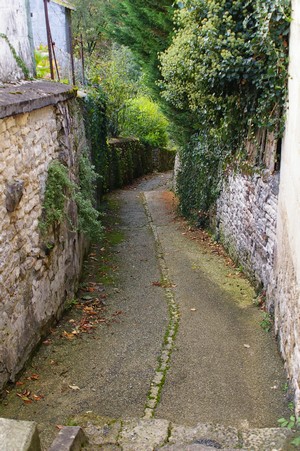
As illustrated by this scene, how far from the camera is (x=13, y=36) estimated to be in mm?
6090

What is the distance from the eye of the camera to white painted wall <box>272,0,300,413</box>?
14.5 ft

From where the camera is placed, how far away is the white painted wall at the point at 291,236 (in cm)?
441

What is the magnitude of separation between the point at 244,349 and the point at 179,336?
2.88ft

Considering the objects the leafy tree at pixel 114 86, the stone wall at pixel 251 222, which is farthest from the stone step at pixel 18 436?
the leafy tree at pixel 114 86

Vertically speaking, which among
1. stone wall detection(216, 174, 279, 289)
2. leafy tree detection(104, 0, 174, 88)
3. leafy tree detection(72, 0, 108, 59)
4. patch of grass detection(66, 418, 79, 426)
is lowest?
patch of grass detection(66, 418, 79, 426)

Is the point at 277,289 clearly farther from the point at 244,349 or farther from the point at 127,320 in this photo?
the point at 127,320

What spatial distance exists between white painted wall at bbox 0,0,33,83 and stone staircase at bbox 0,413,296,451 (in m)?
4.16

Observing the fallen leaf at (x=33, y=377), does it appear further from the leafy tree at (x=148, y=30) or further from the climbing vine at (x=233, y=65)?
the leafy tree at (x=148, y=30)

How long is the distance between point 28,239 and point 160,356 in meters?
2.10

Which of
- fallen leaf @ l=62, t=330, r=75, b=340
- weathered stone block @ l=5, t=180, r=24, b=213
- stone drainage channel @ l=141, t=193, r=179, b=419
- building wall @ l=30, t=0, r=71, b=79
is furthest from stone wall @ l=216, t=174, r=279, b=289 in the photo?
building wall @ l=30, t=0, r=71, b=79

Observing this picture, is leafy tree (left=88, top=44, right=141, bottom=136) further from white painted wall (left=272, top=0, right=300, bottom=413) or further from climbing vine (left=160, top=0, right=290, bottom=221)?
white painted wall (left=272, top=0, right=300, bottom=413)

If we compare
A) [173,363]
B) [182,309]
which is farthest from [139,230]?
[173,363]

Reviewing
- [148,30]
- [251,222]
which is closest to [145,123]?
[148,30]

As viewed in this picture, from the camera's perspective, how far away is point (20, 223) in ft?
16.2
